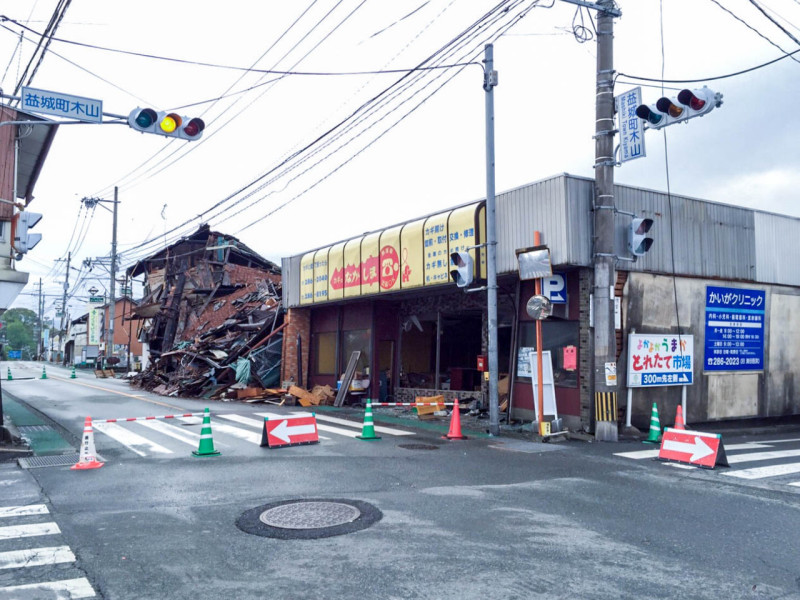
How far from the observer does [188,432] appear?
1480 centimetres

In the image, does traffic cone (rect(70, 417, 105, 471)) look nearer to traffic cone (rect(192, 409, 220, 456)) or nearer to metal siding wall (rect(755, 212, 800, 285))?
traffic cone (rect(192, 409, 220, 456))

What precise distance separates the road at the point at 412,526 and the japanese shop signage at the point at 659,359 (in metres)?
2.47

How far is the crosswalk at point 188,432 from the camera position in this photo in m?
12.7

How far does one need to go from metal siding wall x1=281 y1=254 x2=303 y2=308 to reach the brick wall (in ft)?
1.63

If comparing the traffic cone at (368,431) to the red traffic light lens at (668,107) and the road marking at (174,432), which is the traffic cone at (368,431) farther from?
the red traffic light lens at (668,107)

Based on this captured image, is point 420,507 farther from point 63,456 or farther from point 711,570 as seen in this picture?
point 63,456

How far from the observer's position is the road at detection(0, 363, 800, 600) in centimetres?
511

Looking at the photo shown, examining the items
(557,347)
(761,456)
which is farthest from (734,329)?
(761,456)

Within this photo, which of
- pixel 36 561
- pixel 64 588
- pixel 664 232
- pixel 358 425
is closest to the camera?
pixel 64 588

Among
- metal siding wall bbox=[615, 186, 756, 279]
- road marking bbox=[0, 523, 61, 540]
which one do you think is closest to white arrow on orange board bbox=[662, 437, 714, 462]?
metal siding wall bbox=[615, 186, 756, 279]

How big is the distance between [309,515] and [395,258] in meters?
12.9

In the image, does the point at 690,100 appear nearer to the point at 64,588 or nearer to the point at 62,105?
the point at 62,105

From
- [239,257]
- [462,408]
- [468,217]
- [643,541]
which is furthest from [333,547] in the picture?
[239,257]

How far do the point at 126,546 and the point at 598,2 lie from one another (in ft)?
46.3
